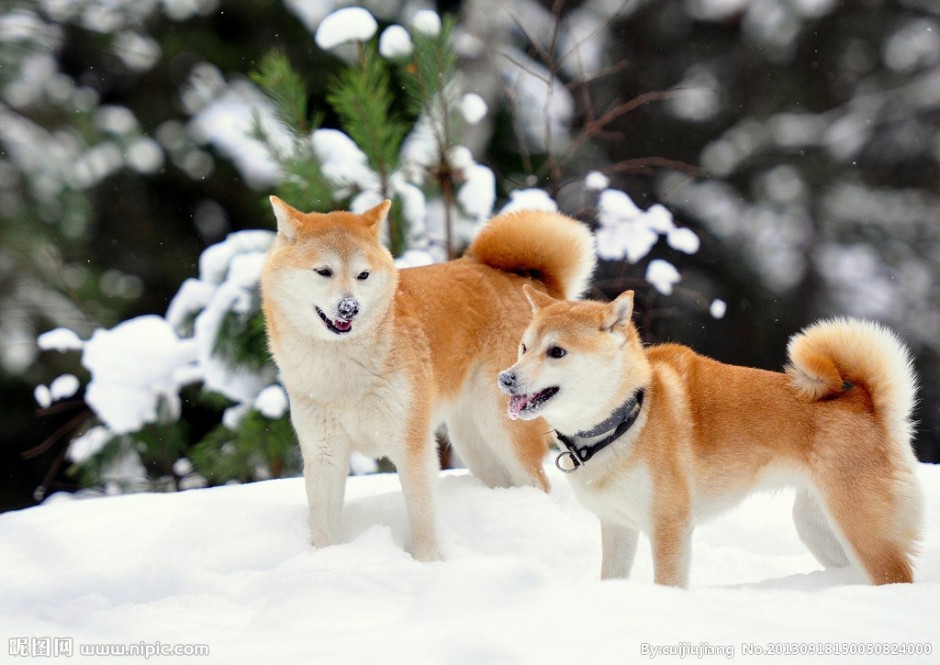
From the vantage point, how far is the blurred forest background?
6082 mm

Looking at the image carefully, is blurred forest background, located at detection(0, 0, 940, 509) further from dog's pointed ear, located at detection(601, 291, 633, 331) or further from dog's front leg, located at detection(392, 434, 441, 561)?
dog's pointed ear, located at detection(601, 291, 633, 331)

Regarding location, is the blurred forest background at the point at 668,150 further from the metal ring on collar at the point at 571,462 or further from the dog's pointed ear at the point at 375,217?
the metal ring on collar at the point at 571,462

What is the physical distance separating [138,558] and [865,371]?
251cm

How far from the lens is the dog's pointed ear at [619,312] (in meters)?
3.11

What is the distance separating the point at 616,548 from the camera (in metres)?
3.29

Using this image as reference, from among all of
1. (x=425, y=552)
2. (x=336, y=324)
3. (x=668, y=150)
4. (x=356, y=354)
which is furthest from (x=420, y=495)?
(x=668, y=150)

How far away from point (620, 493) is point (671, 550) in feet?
0.76

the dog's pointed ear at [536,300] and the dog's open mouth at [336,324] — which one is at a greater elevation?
the dog's pointed ear at [536,300]

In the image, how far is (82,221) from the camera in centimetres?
596

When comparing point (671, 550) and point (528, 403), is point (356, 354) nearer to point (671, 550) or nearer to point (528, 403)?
point (528, 403)

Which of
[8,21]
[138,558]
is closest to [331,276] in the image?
[138,558]

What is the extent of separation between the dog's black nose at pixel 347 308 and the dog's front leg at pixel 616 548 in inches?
43.9

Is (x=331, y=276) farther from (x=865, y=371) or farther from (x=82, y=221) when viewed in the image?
(x=82, y=221)

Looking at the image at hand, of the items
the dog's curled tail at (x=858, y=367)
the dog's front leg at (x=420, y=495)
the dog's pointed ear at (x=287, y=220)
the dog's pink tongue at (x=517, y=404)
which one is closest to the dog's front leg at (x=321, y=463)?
the dog's front leg at (x=420, y=495)
